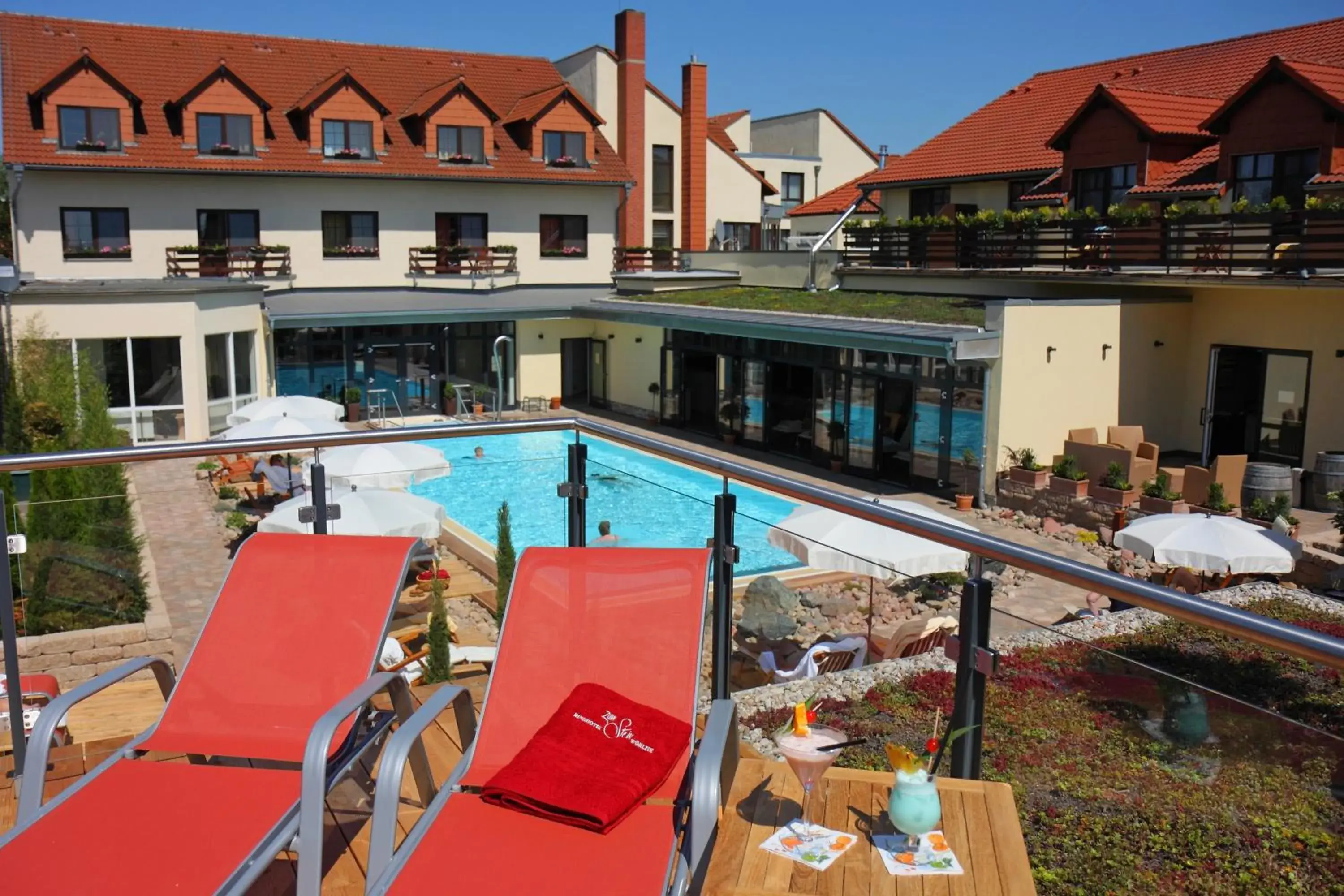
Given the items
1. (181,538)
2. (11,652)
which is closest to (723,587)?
(11,652)

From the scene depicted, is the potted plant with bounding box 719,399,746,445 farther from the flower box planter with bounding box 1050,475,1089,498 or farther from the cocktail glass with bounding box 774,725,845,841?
the cocktail glass with bounding box 774,725,845,841

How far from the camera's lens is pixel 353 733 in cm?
351

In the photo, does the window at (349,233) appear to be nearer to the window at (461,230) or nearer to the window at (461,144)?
the window at (461,230)

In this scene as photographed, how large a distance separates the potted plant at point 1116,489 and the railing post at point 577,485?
13.3 m

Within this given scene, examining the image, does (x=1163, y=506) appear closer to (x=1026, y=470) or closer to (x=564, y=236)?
(x=1026, y=470)

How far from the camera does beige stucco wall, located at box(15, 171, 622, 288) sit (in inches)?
984

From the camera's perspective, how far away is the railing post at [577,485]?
511cm

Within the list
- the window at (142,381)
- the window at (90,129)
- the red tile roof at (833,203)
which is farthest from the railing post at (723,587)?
the red tile roof at (833,203)

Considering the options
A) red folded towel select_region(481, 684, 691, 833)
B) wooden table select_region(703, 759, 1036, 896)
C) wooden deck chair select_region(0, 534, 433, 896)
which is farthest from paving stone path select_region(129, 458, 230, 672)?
wooden table select_region(703, 759, 1036, 896)

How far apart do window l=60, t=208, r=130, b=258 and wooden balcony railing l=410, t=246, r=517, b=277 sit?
21.6ft

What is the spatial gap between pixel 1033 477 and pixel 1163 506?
221cm

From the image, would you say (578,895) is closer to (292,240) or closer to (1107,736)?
(1107,736)

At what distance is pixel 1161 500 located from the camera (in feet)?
53.0

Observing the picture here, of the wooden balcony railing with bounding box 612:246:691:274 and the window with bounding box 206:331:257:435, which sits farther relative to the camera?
the wooden balcony railing with bounding box 612:246:691:274
